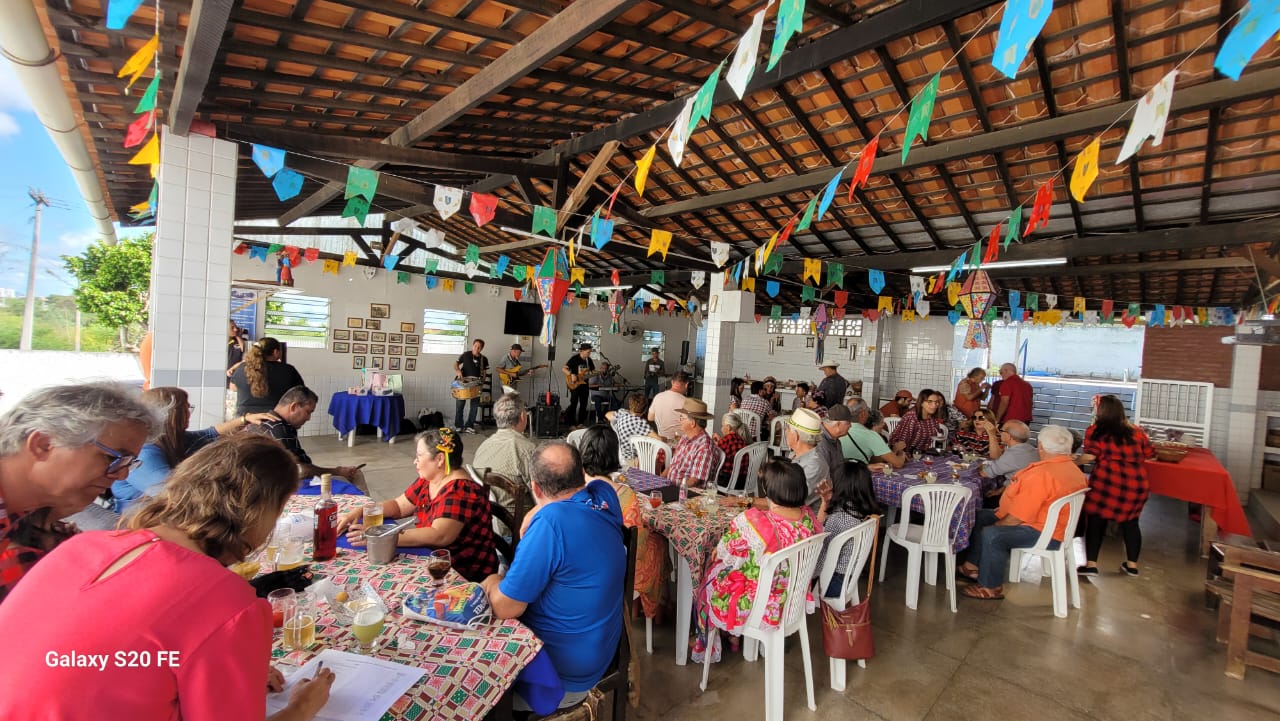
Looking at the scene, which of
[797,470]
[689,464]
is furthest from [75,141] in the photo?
[797,470]

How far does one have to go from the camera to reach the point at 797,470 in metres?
2.70

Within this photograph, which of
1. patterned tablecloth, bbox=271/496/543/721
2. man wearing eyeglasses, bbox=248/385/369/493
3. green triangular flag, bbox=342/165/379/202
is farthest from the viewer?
green triangular flag, bbox=342/165/379/202

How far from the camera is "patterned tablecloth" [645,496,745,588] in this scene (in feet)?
10.00

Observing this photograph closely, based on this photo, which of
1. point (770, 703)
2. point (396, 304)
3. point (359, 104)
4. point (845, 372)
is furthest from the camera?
point (845, 372)

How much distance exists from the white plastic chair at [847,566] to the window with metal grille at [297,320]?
9.52 meters

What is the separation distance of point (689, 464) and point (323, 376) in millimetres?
8002

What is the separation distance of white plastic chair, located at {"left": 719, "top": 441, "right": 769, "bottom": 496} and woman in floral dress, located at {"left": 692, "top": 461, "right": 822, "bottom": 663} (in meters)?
2.32

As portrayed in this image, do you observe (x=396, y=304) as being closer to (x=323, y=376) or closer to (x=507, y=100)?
(x=323, y=376)

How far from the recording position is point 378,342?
10.4 metres

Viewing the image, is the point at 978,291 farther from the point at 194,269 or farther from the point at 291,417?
the point at 194,269

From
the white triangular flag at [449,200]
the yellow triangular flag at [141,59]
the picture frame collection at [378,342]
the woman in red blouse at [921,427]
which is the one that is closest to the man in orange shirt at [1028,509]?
the woman in red blouse at [921,427]

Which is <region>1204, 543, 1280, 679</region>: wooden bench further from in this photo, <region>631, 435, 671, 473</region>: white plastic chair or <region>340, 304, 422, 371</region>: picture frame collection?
<region>340, 304, 422, 371</region>: picture frame collection

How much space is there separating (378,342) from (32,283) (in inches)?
358

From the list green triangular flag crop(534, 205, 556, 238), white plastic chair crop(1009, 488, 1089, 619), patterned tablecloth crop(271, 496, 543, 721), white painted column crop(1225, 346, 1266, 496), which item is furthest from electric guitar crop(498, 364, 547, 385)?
white painted column crop(1225, 346, 1266, 496)
